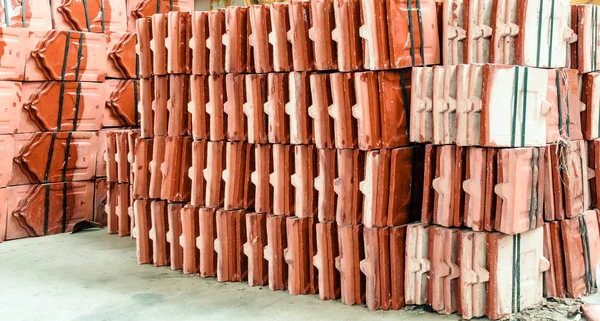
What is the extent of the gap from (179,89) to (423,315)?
292 centimetres

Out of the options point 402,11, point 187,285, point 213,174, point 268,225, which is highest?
point 402,11

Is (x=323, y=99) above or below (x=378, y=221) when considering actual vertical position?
above

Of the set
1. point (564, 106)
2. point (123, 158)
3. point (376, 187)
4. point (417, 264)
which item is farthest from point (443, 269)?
point (123, 158)

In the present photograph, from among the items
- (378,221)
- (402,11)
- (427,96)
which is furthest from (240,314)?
(402,11)

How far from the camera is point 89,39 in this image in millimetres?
8078

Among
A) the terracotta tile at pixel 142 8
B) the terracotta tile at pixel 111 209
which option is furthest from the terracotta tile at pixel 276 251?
the terracotta tile at pixel 142 8

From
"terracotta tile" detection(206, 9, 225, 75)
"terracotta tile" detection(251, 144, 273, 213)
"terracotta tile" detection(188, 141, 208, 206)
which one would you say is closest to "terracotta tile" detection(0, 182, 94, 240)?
"terracotta tile" detection(188, 141, 208, 206)

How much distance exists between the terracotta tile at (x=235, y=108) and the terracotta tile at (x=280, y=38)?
1.48 feet

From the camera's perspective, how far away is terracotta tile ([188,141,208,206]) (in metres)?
5.80

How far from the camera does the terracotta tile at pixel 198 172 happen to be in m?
5.80

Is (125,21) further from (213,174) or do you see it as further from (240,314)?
(240,314)

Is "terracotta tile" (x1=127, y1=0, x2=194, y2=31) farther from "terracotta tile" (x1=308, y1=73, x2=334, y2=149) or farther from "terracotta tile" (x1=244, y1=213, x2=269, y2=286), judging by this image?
"terracotta tile" (x1=308, y1=73, x2=334, y2=149)

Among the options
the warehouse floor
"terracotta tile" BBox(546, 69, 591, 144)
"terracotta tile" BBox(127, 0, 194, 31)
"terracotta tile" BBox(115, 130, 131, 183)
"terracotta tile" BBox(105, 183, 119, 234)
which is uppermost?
"terracotta tile" BBox(127, 0, 194, 31)

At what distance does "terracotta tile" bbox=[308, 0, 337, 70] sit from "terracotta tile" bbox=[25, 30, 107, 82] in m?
4.03
